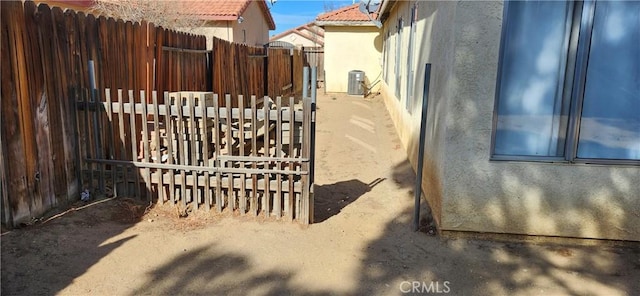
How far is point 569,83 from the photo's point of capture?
3865 millimetres

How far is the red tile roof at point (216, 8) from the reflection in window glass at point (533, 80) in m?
14.7

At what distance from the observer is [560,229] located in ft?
13.4

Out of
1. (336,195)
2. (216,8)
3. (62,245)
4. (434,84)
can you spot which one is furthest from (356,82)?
(62,245)

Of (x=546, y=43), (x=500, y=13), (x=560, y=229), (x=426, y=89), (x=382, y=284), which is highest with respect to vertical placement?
(x=500, y=13)

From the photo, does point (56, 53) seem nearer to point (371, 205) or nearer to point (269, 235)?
point (269, 235)

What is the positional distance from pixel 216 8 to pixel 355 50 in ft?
19.7

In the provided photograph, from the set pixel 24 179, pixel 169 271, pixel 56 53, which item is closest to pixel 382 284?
pixel 169 271

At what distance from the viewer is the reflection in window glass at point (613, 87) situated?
372 centimetres

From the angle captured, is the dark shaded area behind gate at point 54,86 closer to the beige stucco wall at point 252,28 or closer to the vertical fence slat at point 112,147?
the vertical fence slat at point 112,147

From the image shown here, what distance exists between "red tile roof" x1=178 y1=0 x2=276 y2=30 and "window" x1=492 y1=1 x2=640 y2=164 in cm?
1470

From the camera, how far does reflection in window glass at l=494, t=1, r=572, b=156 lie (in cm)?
381

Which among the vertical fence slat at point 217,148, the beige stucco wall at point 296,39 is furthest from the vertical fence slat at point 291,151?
the beige stucco wall at point 296,39

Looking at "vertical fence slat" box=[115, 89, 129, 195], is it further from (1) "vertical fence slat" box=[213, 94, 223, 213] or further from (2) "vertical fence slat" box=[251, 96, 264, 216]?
(2) "vertical fence slat" box=[251, 96, 264, 216]

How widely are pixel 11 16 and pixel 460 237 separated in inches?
175
